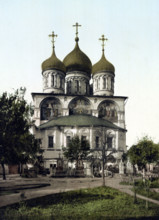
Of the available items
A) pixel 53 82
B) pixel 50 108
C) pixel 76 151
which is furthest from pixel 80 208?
pixel 53 82

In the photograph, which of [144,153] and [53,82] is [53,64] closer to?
[53,82]

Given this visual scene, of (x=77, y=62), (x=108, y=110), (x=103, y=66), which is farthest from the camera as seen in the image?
(x=77, y=62)

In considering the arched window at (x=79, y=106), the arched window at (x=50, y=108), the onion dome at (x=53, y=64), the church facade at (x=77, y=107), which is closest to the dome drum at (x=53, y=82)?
the church facade at (x=77, y=107)

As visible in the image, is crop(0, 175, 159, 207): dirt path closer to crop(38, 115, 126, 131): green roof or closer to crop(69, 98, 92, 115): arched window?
crop(38, 115, 126, 131): green roof

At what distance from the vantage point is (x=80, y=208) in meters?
10.5

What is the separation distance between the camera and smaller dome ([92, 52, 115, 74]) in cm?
4694

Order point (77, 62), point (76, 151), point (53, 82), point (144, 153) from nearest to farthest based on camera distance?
1. point (144, 153)
2. point (76, 151)
3. point (53, 82)
4. point (77, 62)

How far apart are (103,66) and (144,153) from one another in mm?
22227

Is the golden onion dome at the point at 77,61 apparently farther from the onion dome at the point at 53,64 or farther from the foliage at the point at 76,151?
the foliage at the point at 76,151

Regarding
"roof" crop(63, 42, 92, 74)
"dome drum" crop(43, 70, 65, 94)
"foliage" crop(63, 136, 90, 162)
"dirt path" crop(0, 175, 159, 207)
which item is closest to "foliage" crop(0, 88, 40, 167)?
"dirt path" crop(0, 175, 159, 207)

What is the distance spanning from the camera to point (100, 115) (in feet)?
141

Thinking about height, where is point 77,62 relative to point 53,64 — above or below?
above

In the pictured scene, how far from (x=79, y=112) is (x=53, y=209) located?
32.8 m

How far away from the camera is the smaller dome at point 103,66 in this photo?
46938 mm
